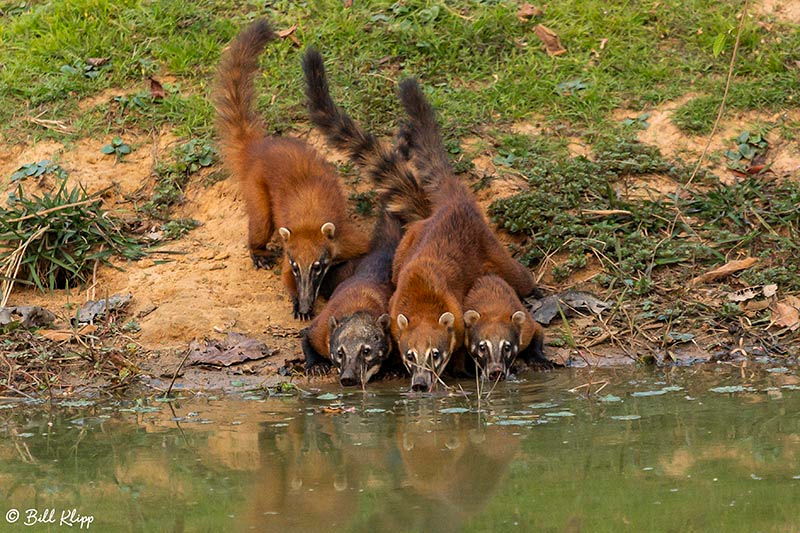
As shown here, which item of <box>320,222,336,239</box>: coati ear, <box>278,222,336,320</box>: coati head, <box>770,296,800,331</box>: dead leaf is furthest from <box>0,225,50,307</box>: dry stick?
<box>770,296,800,331</box>: dead leaf

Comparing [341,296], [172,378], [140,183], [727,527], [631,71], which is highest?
[631,71]

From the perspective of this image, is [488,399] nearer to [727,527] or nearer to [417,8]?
[727,527]

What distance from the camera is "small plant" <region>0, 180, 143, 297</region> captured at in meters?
9.16

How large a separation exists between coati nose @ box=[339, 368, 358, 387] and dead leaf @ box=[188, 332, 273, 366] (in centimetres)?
71

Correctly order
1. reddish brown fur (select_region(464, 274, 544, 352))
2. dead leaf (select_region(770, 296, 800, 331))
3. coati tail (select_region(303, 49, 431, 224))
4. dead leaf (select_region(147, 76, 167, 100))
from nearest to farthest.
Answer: reddish brown fur (select_region(464, 274, 544, 352))
dead leaf (select_region(770, 296, 800, 331))
coati tail (select_region(303, 49, 431, 224))
dead leaf (select_region(147, 76, 167, 100))

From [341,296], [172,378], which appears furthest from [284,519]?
[341,296]

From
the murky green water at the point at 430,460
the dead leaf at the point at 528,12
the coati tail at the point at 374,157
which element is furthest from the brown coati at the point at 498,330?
the dead leaf at the point at 528,12

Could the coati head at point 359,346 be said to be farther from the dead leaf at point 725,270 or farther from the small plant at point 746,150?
the small plant at point 746,150

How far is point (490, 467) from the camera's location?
5.59 m

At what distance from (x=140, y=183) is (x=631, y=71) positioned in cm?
442

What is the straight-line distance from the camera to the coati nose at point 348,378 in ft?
26.1

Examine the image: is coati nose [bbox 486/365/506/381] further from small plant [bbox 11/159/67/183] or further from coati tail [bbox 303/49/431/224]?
small plant [bbox 11/159/67/183]

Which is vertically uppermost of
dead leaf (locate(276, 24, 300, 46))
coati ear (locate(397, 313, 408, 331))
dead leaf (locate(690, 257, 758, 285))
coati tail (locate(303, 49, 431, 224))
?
dead leaf (locate(276, 24, 300, 46))

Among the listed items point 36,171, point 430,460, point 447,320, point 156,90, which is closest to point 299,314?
point 447,320
